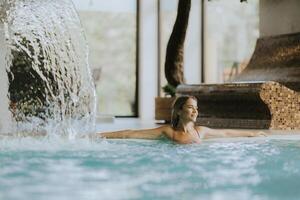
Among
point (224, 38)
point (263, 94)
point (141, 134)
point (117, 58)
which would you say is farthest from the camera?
point (224, 38)

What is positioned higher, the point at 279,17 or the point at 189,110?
the point at 279,17

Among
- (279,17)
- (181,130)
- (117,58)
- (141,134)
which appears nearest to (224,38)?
(117,58)

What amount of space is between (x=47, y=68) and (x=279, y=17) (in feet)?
10.8

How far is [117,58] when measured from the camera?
43.0 feet

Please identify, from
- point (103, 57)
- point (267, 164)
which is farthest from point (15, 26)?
point (103, 57)

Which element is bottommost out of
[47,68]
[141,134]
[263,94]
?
[141,134]

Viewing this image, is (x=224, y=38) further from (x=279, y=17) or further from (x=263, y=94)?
(x=263, y=94)

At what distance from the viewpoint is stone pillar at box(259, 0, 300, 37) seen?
27.0 ft

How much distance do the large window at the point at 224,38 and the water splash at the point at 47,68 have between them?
18.1 feet

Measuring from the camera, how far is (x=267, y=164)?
3.63m

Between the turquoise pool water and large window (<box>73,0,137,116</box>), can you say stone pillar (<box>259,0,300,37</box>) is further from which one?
large window (<box>73,0,137,116</box>)

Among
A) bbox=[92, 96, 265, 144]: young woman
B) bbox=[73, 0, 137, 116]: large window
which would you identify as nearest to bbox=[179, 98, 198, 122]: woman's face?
bbox=[92, 96, 265, 144]: young woman

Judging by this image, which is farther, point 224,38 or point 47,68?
point 224,38

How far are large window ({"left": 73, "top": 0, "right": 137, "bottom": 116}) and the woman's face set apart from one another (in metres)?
8.26
